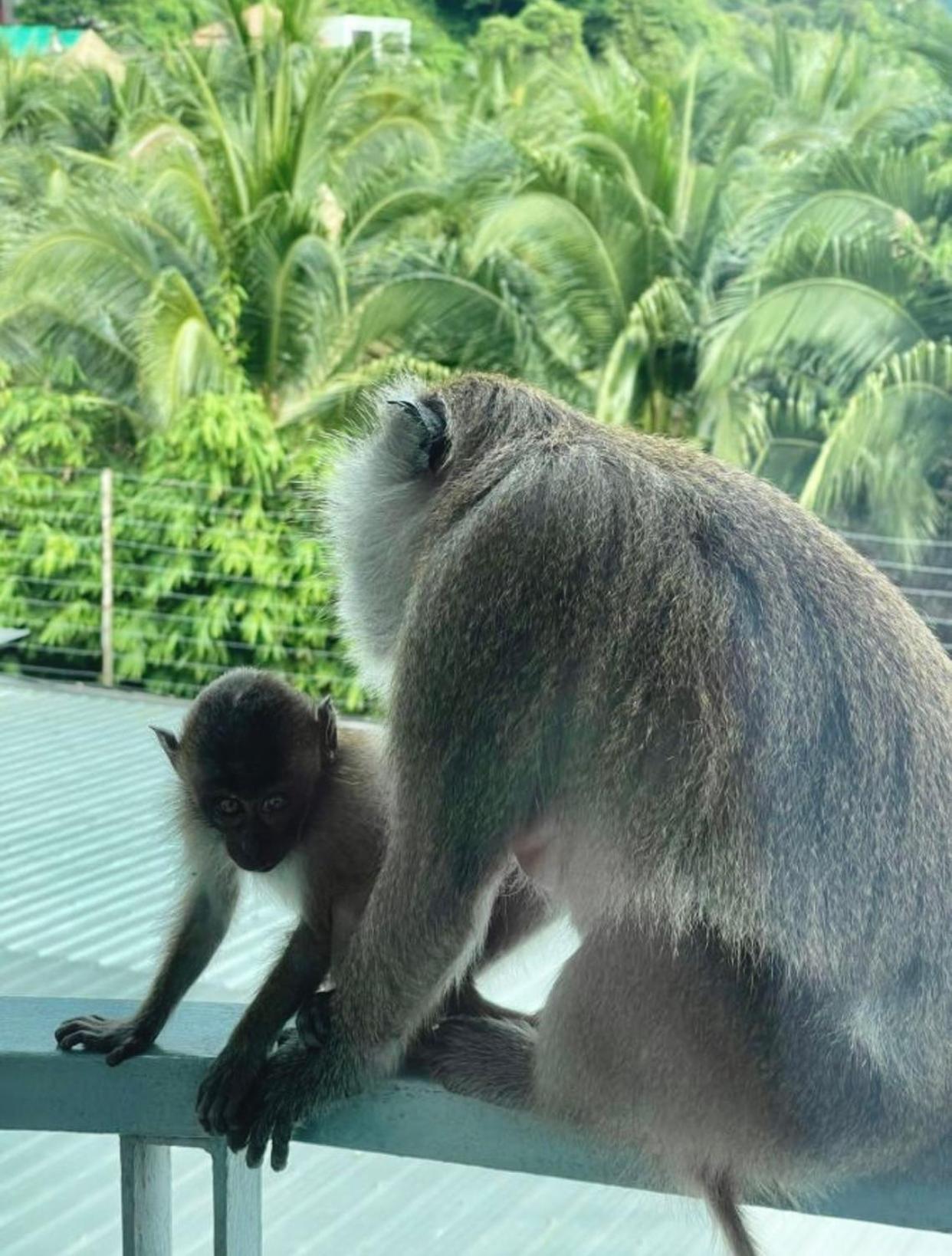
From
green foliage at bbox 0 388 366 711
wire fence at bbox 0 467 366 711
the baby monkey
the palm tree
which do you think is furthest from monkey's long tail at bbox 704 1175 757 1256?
the palm tree

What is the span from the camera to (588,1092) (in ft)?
4.34

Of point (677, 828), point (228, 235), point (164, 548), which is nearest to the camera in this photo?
point (677, 828)

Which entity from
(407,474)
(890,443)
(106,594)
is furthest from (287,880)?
(890,443)

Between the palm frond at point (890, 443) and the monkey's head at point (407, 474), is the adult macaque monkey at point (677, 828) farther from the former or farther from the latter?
the palm frond at point (890, 443)

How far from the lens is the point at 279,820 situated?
1435 millimetres

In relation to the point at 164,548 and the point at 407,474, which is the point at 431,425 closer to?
the point at 407,474

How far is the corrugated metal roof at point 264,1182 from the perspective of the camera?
1433 mm

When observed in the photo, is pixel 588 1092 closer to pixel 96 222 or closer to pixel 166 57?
pixel 96 222

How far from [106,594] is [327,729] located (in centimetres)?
190

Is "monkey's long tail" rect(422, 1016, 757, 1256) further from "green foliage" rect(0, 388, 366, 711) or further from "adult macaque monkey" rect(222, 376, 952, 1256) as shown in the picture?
"green foliage" rect(0, 388, 366, 711)

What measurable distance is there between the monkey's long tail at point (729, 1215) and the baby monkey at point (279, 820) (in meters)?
0.28

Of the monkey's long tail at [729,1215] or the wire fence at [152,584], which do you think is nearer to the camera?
the monkey's long tail at [729,1215]

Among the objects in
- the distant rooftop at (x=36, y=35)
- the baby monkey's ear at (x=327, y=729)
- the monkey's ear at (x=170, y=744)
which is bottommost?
the monkey's ear at (x=170, y=744)

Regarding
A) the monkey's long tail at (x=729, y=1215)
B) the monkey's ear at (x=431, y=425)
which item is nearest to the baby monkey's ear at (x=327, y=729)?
the monkey's ear at (x=431, y=425)
